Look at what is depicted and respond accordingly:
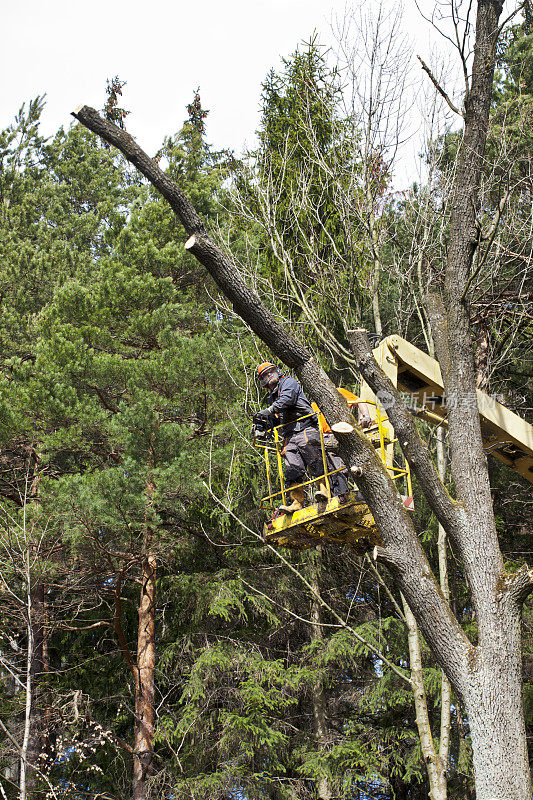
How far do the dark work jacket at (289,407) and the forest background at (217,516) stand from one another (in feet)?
10.1

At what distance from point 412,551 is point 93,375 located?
8785 millimetres

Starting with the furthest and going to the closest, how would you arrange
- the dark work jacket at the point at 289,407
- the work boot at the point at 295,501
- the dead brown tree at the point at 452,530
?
the dark work jacket at the point at 289,407, the work boot at the point at 295,501, the dead brown tree at the point at 452,530

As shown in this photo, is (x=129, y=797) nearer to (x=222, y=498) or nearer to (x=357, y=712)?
(x=357, y=712)

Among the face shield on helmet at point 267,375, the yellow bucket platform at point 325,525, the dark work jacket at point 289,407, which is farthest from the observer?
the face shield on helmet at point 267,375

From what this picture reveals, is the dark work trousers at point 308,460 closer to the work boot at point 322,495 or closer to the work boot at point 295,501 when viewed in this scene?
the work boot at point 295,501

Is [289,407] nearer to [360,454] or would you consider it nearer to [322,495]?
[322,495]

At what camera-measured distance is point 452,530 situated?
16.4 feet

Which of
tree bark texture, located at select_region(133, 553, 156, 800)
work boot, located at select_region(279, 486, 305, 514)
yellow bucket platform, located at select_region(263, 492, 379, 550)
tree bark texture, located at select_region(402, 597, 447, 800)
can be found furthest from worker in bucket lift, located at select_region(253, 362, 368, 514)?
tree bark texture, located at select_region(133, 553, 156, 800)

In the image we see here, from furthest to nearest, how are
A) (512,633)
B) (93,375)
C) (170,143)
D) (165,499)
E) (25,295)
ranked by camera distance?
(170,143) < (25,295) < (93,375) < (165,499) < (512,633)

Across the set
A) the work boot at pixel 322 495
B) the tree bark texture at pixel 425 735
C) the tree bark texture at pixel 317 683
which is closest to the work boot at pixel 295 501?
the work boot at pixel 322 495

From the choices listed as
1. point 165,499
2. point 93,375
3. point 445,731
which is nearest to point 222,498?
point 165,499

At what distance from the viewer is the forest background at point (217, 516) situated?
10547mm

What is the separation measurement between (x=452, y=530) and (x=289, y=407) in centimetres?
210

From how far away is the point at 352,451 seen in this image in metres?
4.72
